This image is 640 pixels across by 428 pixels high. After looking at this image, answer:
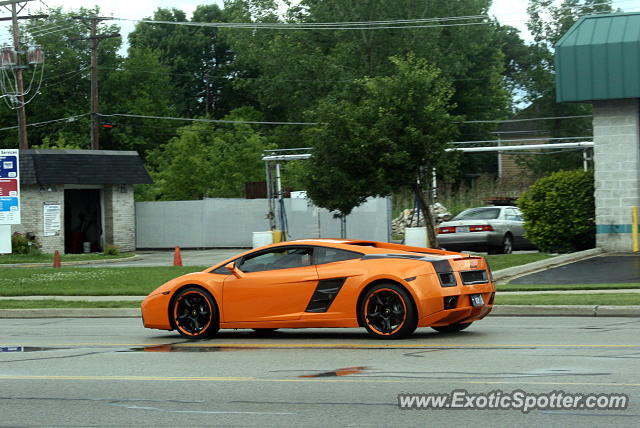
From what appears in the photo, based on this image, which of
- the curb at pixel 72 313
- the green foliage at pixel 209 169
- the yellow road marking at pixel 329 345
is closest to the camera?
the yellow road marking at pixel 329 345

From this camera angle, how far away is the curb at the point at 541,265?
21.6 m

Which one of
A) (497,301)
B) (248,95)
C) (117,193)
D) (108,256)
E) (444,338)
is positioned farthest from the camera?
(248,95)

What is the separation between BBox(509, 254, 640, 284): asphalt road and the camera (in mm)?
20078

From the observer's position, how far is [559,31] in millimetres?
56719

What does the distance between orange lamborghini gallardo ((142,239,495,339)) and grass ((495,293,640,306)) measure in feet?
11.7

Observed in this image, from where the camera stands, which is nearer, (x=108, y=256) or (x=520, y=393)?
(x=520, y=393)

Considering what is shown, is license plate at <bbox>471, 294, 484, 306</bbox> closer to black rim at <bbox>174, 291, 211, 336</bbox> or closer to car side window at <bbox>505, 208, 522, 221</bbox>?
black rim at <bbox>174, 291, 211, 336</bbox>

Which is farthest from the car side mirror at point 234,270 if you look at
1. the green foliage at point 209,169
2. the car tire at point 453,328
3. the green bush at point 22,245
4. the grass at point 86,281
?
the green foliage at point 209,169

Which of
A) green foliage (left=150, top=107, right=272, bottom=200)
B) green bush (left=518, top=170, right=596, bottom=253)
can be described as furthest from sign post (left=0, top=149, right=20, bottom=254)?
green foliage (left=150, top=107, right=272, bottom=200)

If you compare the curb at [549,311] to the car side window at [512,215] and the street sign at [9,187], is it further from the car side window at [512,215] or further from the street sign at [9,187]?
the car side window at [512,215]

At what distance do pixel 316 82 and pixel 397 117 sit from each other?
3190 centimetres

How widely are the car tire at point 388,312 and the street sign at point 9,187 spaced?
1711 centimetres

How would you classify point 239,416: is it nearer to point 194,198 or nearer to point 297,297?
point 297,297

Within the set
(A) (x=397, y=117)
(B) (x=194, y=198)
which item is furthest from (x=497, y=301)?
(B) (x=194, y=198)
